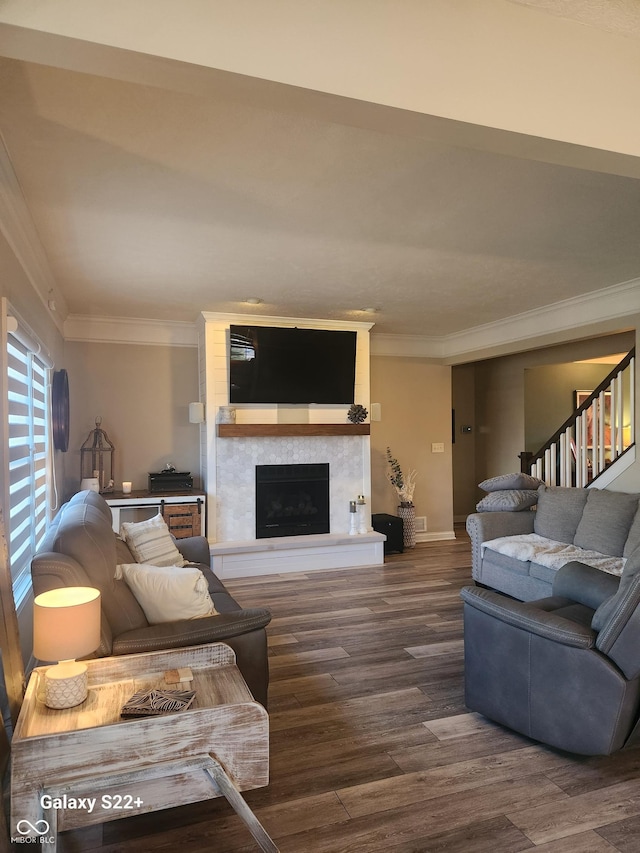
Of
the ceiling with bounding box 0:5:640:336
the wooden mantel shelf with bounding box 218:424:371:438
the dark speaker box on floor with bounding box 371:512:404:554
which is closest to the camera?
the ceiling with bounding box 0:5:640:336

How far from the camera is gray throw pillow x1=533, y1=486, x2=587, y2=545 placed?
4914 mm

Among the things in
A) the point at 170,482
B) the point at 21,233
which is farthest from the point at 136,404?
the point at 21,233

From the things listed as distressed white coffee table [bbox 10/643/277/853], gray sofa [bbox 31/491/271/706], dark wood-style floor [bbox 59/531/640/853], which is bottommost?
dark wood-style floor [bbox 59/531/640/853]

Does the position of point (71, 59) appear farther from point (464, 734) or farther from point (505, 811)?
point (464, 734)

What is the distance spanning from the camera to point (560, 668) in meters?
2.42

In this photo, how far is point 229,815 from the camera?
213cm

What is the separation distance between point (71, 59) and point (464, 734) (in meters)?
2.99

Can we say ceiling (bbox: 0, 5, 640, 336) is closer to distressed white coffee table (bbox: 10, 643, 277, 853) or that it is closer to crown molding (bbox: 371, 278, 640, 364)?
crown molding (bbox: 371, 278, 640, 364)

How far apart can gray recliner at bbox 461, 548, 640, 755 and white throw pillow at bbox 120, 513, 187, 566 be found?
1925mm

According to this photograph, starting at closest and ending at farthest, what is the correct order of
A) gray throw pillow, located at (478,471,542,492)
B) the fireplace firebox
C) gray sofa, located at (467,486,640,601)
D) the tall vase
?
gray sofa, located at (467,486,640,601) < gray throw pillow, located at (478,471,542,492) < the fireplace firebox < the tall vase

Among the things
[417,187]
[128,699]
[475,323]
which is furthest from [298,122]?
[475,323]

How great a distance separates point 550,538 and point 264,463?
2.97 meters

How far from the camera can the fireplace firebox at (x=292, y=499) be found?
621 centimetres

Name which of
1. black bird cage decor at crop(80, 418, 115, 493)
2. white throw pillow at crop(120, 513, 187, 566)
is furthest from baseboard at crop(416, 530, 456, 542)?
white throw pillow at crop(120, 513, 187, 566)
